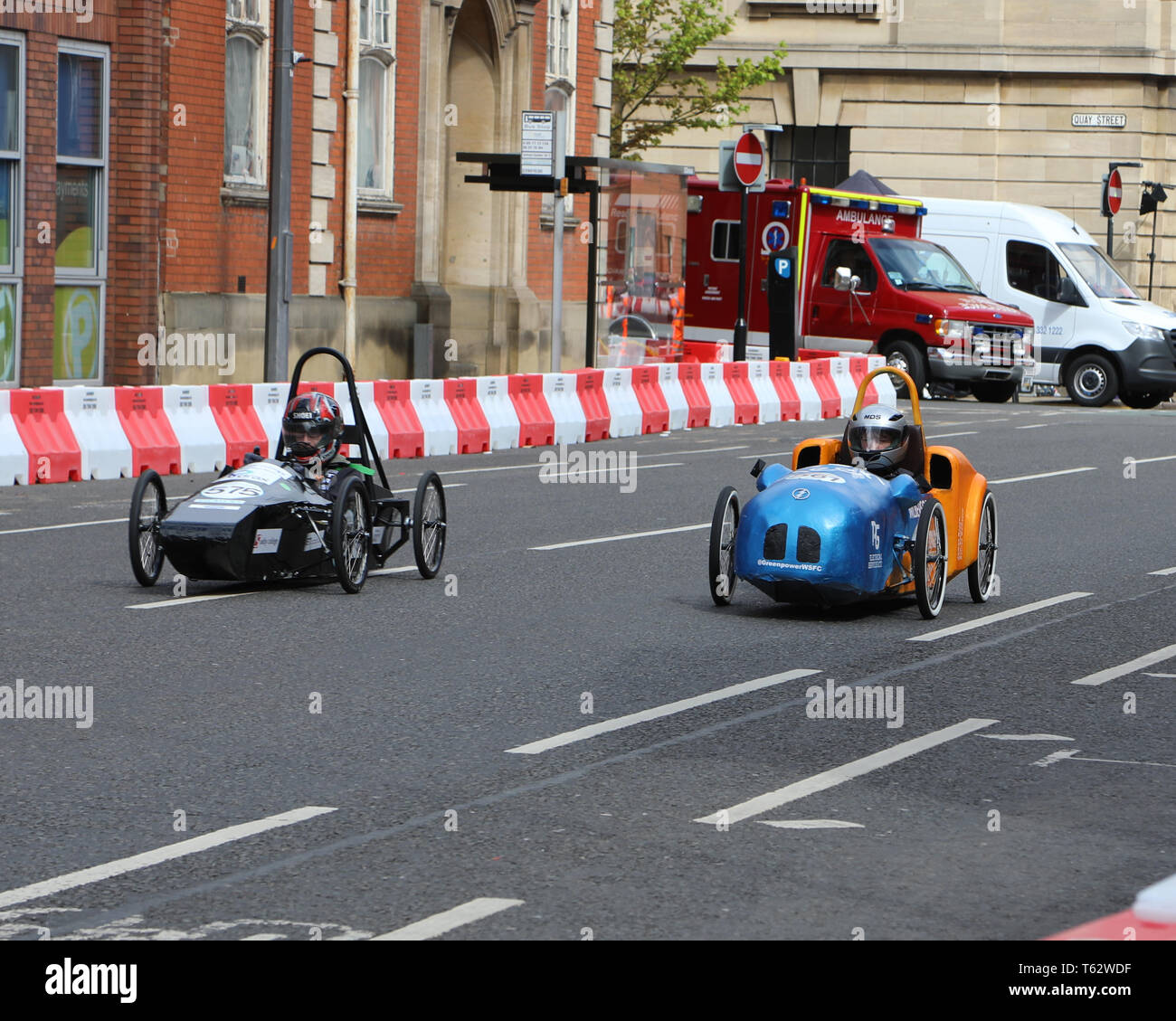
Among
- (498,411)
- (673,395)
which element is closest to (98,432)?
(498,411)

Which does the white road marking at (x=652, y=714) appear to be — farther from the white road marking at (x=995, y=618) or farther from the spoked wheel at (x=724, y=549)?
the spoked wheel at (x=724, y=549)

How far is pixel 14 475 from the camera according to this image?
1817 cm

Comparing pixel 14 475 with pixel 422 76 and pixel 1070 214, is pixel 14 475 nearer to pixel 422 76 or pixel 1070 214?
pixel 422 76

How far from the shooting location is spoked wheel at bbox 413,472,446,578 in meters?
13.0

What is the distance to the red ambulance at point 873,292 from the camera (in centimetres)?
3362

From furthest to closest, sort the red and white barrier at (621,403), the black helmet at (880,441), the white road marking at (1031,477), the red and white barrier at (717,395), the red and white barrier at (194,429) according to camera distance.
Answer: the red and white barrier at (717,395) < the red and white barrier at (621,403) < the white road marking at (1031,477) < the red and white barrier at (194,429) < the black helmet at (880,441)

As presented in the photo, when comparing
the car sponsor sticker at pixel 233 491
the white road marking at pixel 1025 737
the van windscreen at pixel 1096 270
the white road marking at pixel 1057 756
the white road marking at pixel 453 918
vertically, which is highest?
the van windscreen at pixel 1096 270

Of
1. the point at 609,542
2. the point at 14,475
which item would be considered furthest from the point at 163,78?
the point at 609,542

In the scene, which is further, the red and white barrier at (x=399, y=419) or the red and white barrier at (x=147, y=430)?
the red and white barrier at (x=399, y=419)

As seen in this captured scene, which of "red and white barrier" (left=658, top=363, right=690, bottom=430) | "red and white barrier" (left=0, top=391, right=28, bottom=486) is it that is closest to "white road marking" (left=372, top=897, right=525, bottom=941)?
"red and white barrier" (left=0, top=391, right=28, bottom=486)

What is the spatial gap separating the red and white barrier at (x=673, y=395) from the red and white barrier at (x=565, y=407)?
86.9 inches

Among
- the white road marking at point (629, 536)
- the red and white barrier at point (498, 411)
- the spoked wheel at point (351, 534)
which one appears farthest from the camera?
the red and white barrier at point (498, 411)

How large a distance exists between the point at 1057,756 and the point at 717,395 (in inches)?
789

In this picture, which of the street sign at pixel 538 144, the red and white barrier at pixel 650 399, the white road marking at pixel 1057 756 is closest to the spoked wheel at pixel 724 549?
the white road marking at pixel 1057 756
